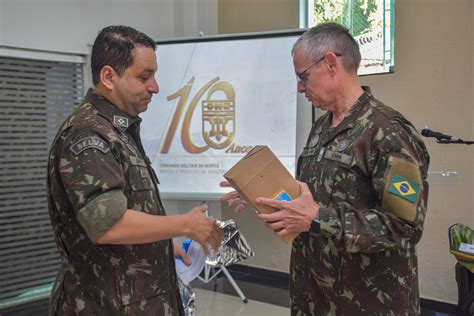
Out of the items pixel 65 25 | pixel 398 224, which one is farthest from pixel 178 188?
pixel 398 224

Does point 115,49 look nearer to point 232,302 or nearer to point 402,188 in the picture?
point 402,188

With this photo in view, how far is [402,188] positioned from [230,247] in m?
0.69

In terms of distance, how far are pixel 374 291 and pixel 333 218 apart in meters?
0.27

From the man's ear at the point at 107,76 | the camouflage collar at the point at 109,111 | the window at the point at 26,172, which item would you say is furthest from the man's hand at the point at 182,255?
the window at the point at 26,172

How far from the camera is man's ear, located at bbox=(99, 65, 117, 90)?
137cm

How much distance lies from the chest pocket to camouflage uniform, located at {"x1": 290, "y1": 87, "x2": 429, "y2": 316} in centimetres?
50

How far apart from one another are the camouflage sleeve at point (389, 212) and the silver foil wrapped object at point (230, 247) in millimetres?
419

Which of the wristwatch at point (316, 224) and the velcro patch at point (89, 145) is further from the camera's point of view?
the wristwatch at point (316, 224)

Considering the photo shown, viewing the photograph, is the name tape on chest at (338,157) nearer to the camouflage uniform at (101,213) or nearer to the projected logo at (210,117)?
the camouflage uniform at (101,213)

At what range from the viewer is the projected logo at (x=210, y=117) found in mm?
3510

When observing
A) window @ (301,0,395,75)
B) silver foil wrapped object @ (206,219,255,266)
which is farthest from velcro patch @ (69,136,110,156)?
window @ (301,0,395,75)

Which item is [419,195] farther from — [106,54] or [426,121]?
[426,121]

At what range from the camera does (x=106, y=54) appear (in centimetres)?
137

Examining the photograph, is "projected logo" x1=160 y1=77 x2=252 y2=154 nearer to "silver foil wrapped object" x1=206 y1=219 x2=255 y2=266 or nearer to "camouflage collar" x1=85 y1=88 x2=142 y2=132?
"silver foil wrapped object" x1=206 y1=219 x2=255 y2=266
